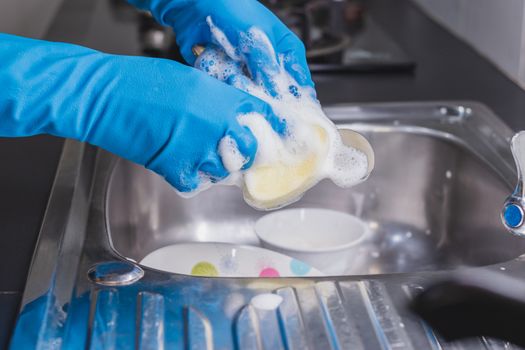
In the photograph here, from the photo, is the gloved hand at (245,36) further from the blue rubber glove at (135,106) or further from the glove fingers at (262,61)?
the blue rubber glove at (135,106)

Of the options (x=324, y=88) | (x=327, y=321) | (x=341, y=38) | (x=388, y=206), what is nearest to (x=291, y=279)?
(x=327, y=321)

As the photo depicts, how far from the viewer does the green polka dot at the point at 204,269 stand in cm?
110

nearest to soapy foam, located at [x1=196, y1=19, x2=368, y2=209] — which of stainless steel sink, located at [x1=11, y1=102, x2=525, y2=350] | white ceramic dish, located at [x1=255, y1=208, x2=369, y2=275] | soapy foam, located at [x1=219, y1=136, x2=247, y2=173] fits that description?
soapy foam, located at [x1=219, y1=136, x2=247, y2=173]

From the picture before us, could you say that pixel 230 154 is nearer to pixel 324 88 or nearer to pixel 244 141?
pixel 244 141

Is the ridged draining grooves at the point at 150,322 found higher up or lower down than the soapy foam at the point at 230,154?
lower down

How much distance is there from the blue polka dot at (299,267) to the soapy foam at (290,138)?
16 centimetres

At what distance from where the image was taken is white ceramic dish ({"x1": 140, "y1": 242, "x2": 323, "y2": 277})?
1094mm

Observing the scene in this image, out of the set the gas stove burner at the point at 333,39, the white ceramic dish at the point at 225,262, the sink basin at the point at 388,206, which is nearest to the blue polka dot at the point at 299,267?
the white ceramic dish at the point at 225,262

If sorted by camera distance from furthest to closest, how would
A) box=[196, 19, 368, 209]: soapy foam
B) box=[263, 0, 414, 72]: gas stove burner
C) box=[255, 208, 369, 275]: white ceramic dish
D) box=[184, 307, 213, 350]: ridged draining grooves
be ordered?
box=[263, 0, 414, 72]: gas stove burner, box=[255, 208, 369, 275]: white ceramic dish, box=[196, 19, 368, 209]: soapy foam, box=[184, 307, 213, 350]: ridged draining grooves

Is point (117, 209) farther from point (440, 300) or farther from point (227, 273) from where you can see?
point (440, 300)

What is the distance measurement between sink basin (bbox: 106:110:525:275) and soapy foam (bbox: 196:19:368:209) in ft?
1.11

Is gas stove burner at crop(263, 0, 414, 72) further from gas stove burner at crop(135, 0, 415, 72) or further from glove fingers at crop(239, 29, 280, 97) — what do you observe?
glove fingers at crop(239, 29, 280, 97)

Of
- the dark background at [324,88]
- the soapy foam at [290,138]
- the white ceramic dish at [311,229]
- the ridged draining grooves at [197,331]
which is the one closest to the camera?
the ridged draining grooves at [197,331]

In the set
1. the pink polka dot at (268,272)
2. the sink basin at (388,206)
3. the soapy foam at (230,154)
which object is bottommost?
the sink basin at (388,206)
